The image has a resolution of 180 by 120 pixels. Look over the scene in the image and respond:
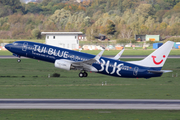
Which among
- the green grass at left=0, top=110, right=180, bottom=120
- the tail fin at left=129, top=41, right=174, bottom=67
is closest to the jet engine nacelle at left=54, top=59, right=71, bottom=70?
the tail fin at left=129, top=41, right=174, bottom=67

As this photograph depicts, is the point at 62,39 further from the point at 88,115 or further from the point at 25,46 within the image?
the point at 88,115

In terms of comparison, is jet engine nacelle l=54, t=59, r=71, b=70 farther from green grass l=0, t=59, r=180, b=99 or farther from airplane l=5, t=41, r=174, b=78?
green grass l=0, t=59, r=180, b=99

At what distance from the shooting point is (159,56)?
50.2 m

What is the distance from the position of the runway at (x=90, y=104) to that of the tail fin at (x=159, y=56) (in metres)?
10.6

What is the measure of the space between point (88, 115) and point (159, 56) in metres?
21.4

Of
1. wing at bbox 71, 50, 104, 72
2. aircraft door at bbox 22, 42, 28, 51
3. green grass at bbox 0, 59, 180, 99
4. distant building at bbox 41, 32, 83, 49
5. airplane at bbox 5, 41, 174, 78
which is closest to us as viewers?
green grass at bbox 0, 59, 180, 99

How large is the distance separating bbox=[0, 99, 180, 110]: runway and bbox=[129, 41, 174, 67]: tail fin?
1057cm

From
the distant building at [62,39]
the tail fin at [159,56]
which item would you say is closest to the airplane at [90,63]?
the tail fin at [159,56]

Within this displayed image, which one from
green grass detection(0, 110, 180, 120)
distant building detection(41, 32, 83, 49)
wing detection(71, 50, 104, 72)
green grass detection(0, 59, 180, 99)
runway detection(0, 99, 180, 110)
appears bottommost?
green grass detection(0, 110, 180, 120)

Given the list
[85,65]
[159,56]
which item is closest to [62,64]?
[85,65]

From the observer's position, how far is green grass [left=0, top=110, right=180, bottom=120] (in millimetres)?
32306

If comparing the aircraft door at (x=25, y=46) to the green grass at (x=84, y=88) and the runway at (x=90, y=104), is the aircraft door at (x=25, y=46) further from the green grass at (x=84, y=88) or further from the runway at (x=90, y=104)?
the runway at (x=90, y=104)

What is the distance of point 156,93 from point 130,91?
13.7 feet

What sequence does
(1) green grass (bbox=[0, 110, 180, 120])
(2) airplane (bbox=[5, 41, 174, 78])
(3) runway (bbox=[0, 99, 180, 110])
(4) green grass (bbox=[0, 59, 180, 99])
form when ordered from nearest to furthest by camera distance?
1. (1) green grass (bbox=[0, 110, 180, 120])
2. (3) runway (bbox=[0, 99, 180, 110])
3. (4) green grass (bbox=[0, 59, 180, 99])
4. (2) airplane (bbox=[5, 41, 174, 78])
